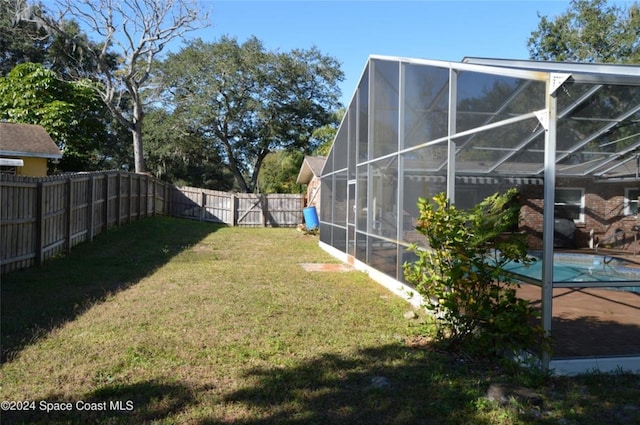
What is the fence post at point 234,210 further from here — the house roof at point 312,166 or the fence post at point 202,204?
the house roof at point 312,166

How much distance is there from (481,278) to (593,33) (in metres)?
25.9

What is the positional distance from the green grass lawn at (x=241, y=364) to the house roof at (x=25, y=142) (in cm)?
1166

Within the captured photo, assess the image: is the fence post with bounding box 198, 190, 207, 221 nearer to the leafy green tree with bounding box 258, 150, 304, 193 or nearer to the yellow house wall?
the yellow house wall

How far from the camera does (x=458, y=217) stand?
15.4ft

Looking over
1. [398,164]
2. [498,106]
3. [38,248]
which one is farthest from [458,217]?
[38,248]

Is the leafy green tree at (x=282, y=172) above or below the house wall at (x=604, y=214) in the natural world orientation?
above

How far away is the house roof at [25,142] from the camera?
17047mm

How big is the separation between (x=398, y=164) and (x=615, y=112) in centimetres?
320

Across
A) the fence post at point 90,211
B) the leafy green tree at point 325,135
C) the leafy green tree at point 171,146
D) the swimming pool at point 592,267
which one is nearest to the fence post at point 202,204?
the leafy green tree at point 171,146

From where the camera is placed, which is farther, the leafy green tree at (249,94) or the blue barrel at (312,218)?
the leafy green tree at (249,94)

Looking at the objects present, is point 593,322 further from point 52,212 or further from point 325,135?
point 325,135

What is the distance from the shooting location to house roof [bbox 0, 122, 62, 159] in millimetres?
17047

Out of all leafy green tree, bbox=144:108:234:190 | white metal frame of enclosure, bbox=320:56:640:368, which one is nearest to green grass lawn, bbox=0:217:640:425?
white metal frame of enclosure, bbox=320:56:640:368

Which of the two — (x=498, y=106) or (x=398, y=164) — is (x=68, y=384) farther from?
(x=398, y=164)
